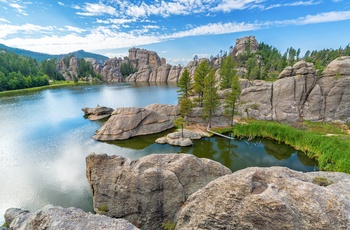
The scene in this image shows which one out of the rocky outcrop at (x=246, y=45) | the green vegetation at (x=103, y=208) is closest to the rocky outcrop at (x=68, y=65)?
the rocky outcrop at (x=246, y=45)

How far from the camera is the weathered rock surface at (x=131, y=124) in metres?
33.7

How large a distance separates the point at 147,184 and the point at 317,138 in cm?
2549

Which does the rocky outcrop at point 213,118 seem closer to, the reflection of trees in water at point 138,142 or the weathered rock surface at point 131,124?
the weathered rock surface at point 131,124

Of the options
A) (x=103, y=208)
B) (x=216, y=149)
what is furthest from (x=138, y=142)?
(x=103, y=208)

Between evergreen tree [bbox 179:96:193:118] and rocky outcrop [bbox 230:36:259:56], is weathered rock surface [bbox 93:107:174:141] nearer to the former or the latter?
evergreen tree [bbox 179:96:193:118]

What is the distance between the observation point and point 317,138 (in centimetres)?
2539

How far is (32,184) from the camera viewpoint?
21.2m

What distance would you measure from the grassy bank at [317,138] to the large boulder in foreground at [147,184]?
16.5 metres

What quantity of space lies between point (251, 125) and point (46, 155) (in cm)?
3424

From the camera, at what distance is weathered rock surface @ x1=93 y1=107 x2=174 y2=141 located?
111 feet

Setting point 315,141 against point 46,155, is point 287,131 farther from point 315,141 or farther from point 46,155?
point 46,155

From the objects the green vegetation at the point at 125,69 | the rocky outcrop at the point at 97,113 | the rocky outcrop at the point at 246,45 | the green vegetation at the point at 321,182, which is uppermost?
the rocky outcrop at the point at 246,45

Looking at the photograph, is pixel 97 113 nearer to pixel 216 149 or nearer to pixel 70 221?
pixel 216 149

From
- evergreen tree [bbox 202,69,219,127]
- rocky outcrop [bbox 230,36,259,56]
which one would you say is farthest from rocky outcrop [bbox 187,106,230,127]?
rocky outcrop [bbox 230,36,259,56]
